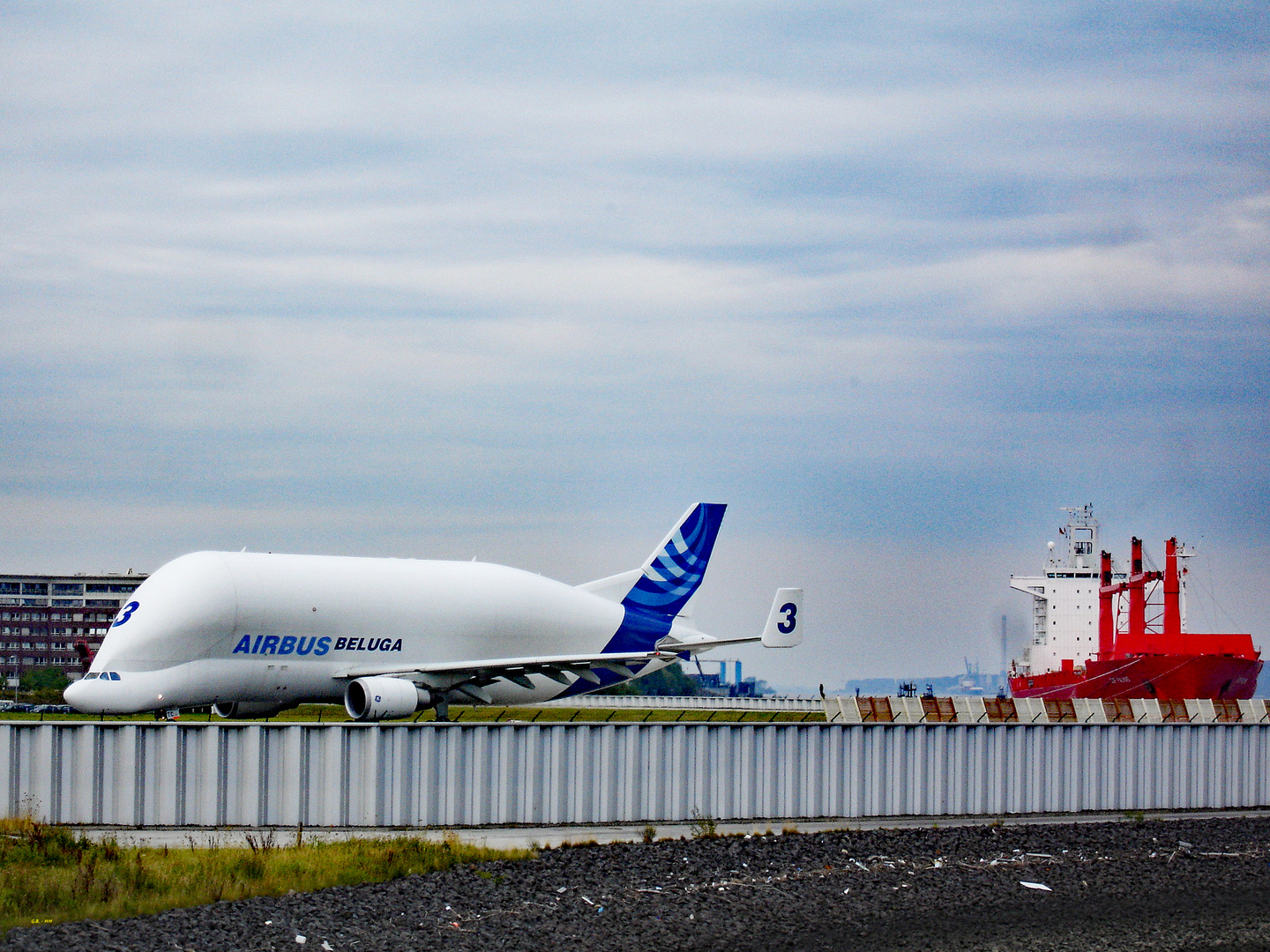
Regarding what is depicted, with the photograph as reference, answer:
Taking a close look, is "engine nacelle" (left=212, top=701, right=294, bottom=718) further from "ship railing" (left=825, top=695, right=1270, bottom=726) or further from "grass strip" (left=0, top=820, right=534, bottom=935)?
"grass strip" (left=0, top=820, right=534, bottom=935)

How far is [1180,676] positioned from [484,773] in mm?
62133

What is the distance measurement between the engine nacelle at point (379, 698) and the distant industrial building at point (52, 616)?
12275 centimetres

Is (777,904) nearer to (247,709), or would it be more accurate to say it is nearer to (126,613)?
(126,613)

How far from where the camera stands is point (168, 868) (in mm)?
17422

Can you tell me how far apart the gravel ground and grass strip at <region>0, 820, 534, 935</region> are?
0.50m

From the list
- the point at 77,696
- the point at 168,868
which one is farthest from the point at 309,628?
the point at 168,868

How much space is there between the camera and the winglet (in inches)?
1770

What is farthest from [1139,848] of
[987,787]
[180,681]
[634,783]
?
[180,681]

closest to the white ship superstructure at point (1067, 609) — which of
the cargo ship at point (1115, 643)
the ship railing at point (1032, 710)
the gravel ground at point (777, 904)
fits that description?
the cargo ship at point (1115, 643)

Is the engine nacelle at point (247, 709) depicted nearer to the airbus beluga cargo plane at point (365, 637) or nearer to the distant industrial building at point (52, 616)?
the airbus beluga cargo plane at point (365, 637)

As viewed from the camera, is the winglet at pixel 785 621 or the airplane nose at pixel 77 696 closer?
the airplane nose at pixel 77 696

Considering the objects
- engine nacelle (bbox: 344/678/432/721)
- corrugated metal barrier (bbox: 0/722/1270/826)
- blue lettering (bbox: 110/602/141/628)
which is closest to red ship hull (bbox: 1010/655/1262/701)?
engine nacelle (bbox: 344/678/432/721)

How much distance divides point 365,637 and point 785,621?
42.9 feet

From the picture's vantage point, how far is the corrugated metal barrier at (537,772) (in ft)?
71.4
